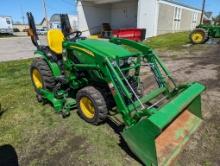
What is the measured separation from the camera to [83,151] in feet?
9.35

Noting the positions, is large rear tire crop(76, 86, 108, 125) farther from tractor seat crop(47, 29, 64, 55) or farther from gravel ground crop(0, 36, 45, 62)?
gravel ground crop(0, 36, 45, 62)

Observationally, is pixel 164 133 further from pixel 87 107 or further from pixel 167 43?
pixel 167 43

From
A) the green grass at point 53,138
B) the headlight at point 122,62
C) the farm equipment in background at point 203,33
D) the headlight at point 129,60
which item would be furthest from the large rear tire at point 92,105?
the farm equipment in background at point 203,33

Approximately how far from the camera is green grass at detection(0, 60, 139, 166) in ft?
8.88

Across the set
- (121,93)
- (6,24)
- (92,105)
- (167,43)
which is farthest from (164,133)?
(6,24)

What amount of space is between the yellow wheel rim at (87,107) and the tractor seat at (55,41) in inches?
51.2

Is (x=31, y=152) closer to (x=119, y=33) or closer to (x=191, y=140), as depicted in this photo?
(x=191, y=140)

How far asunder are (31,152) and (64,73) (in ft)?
5.51

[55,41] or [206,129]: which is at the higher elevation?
[55,41]

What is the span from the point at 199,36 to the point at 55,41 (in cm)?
1154

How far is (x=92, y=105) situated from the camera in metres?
3.39

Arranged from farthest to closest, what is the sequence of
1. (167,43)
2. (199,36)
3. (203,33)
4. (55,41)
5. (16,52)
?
(167,43), (16,52), (199,36), (203,33), (55,41)

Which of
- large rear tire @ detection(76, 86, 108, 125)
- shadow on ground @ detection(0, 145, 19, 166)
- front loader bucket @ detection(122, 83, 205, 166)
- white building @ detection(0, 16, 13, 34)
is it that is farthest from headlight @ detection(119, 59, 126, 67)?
white building @ detection(0, 16, 13, 34)

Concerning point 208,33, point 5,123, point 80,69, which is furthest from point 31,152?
point 208,33
